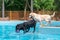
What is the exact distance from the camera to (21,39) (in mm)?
10000

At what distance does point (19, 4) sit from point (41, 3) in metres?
3.91

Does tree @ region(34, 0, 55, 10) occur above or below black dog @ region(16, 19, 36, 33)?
above

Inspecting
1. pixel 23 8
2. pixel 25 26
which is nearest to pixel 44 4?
pixel 23 8

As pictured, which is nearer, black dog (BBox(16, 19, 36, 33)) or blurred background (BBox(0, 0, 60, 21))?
black dog (BBox(16, 19, 36, 33))

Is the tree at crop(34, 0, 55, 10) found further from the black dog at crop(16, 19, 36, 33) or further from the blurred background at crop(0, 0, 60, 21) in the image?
the black dog at crop(16, 19, 36, 33)

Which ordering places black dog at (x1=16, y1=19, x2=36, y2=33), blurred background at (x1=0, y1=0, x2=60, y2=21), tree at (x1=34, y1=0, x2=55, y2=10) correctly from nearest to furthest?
black dog at (x1=16, y1=19, x2=36, y2=33) → blurred background at (x1=0, y1=0, x2=60, y2=21) → tree at (x1=34, y1=0, x2=55, y2=10)

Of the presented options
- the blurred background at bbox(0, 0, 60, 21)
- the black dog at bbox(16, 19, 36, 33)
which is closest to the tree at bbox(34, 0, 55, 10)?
the blurred background at bbox(0, 0, 60, 21)

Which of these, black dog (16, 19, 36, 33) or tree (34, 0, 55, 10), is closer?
black dog (16, 19, 36, 33)

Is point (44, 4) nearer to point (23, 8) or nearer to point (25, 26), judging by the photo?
point (23, 8)

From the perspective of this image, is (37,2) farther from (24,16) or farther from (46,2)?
(24,16)

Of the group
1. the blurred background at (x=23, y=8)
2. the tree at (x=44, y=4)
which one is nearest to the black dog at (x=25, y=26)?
the blurred background at (x=23, y=8)

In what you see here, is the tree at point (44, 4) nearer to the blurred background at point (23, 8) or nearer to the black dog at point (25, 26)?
the blurred background at point (23, 8)

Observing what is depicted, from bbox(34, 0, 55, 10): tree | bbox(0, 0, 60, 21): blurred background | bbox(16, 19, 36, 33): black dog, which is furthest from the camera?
bbox(34, 0, 55, 10): tree

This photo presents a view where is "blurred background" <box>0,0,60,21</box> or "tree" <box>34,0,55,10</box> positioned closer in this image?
"blurred background" <box>0,0,60,21</box>
